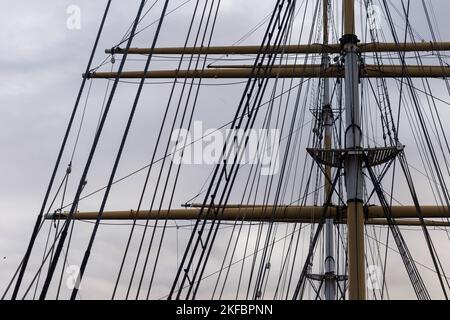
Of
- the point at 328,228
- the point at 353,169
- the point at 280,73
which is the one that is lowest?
the point at 353,169

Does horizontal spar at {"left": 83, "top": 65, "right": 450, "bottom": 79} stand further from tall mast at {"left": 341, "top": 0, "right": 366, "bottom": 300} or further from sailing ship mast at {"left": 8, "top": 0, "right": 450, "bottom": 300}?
tall mast at {"left": 341, "top": 0, "right": 366, "bottom": 300}

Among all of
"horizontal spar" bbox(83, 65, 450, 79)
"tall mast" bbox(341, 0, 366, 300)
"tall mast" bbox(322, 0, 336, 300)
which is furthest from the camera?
"tall mast" bbox(322, 0, 336, 300)

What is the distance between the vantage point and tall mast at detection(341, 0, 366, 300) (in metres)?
10.6

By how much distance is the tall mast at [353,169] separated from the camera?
34.7ft

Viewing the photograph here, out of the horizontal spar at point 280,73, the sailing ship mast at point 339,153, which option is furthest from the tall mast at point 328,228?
the horizontal spar at point 280,73

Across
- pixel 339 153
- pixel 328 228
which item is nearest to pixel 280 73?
pixel 328 228

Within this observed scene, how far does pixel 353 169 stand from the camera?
11.3 meters

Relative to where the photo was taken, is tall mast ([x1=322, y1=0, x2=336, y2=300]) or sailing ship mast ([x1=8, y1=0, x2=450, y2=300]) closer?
sailing ship mast ([x1=8, y1=0, x2=450, y2=300])

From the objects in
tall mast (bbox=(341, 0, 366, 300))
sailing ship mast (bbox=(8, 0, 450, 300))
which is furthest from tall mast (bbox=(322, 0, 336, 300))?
tall mast (bbox=(341, 0, 366, 300))

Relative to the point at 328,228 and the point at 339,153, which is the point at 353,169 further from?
the point at 328,228

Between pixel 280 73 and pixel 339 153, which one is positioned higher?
pixel 280 73

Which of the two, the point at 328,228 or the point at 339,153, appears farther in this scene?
the point at 328,228
